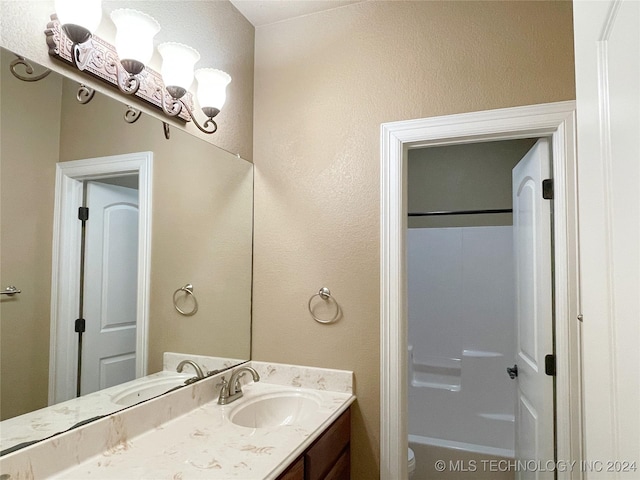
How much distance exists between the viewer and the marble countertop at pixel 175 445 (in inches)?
42.6

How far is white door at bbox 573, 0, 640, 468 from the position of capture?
1.64 ft

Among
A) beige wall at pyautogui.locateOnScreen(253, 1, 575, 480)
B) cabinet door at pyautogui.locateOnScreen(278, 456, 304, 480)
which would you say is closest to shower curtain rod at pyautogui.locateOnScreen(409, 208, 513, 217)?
beige wall at pyautogui.locateOnScreen(253, 1, 575, 480)

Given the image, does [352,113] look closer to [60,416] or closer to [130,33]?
[130,33]

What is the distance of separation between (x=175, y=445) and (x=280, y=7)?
196 centimetres

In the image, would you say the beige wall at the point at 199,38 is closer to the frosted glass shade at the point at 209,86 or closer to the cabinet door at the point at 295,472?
the frosted glass shade at the point at 209,86

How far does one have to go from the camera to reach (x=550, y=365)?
1639 mm

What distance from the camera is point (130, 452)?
1231 mm

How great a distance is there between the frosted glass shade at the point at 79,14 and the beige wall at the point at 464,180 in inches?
95.7

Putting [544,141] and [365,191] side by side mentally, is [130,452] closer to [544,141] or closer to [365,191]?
[365,191]

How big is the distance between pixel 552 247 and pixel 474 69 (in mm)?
840

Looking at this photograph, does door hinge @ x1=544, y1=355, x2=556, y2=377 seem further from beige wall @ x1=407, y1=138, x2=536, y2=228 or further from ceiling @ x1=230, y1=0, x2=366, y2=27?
ceiling @ x1=230, y1=0, x2=366, y2=27

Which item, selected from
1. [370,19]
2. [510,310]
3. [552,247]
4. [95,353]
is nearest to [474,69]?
[370,19]

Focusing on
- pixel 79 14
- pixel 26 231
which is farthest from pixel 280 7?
pixel 26 231

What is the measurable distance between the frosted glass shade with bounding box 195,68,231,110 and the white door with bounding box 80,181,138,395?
52 cm
